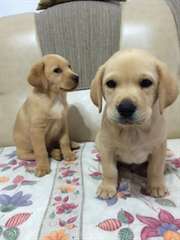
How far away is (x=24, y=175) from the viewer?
4.26 feet

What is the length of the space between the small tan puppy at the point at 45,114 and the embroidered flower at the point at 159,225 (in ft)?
1.66

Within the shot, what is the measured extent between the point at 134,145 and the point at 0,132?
803 mm

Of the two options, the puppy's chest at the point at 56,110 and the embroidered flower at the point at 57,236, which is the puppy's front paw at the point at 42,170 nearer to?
the puppy's chest at the point at 56,110

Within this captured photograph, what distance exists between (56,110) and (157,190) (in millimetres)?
562

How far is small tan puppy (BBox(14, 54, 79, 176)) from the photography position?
1.38m

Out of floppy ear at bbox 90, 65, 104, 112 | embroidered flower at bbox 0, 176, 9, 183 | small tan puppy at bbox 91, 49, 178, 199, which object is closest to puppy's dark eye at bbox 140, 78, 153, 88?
small tan puppy at bbox 91, 49, 178, 199

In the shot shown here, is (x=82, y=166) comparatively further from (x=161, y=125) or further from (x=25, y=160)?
(x=161, y=125)

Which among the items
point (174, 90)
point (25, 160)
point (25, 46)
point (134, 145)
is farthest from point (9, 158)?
point (174, 90)

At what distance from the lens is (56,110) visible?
4.72ft

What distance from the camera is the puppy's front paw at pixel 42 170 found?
1.30 meters

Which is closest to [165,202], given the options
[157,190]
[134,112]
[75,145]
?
[157,190]

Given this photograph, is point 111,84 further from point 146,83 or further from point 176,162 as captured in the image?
point 176,162

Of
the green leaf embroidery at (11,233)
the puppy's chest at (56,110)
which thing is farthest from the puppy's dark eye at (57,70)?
the green leaf embroidery at (11,233)

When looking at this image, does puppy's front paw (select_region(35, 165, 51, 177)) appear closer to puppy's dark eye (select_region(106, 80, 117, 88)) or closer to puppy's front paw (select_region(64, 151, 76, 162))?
puppy's front paw (select_region(64, 151, 76, 162))
